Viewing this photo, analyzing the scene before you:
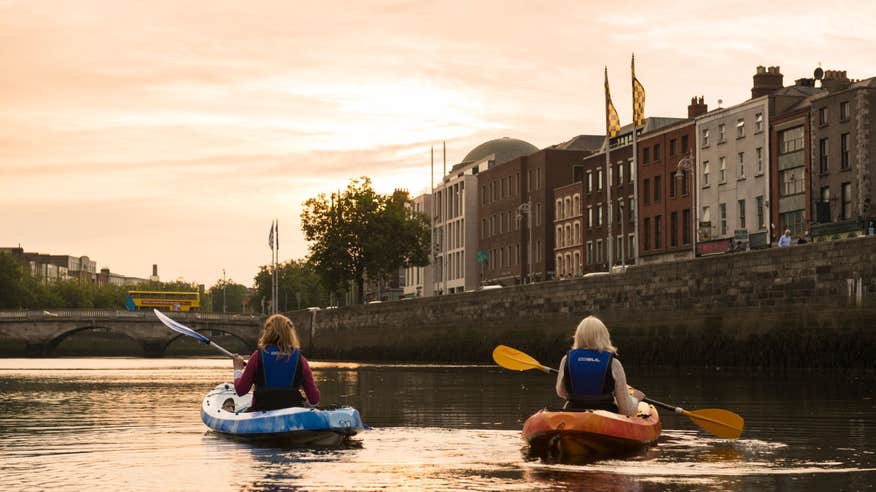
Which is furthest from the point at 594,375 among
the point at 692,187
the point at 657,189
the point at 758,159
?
the point at 657,189

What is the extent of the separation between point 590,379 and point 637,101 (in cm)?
5569

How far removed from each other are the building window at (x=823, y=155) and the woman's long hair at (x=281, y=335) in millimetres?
62084

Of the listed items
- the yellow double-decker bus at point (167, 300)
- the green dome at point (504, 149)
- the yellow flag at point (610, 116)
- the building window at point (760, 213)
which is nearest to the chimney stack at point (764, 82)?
the building window at point (760, 213)

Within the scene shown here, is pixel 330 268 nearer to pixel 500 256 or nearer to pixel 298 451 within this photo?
pixel 500 256

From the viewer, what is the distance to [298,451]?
1952 centimetres

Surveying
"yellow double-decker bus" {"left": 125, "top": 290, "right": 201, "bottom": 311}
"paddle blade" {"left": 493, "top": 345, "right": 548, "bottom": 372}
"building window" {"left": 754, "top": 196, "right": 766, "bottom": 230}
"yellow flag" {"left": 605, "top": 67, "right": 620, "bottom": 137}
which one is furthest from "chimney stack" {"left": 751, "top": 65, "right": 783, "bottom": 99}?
"yellow double-decker bus" {"left": 125, "top": 290, "right": 201, "bottom": 311}

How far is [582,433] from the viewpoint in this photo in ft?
59.7

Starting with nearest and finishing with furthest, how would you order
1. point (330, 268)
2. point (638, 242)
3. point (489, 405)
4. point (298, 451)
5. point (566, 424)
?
1. point (566, 424)
2. point (298, 451)
3. point (489, 405)
4. point (638, 242)
5. point (330, 268)

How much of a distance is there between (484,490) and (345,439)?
553 centimetres

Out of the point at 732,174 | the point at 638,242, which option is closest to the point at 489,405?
the point at 732,174

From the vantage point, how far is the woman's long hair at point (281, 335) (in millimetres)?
19641

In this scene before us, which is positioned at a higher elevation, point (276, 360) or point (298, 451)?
point (276, 360)

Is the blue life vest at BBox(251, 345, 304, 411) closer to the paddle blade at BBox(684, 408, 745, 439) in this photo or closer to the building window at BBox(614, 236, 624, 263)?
the paddle blade at BBox(684, 408, 745, 439)

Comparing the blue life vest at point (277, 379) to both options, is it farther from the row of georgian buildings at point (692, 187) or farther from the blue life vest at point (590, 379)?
the row of georgian buildings at point (692, 187)
